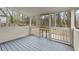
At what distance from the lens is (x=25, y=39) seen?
3.50 meters

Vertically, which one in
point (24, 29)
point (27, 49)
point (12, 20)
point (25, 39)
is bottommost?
point (27, 49)

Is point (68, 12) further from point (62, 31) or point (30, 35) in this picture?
point (30, 35)

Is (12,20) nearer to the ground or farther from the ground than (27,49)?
farther from the ground

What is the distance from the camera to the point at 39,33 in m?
3.71

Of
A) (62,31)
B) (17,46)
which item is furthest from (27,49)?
(62,31)

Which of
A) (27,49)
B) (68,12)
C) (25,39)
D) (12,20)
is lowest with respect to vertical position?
(27,49)

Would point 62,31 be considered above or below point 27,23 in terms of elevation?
below

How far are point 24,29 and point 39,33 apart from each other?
1.74ft

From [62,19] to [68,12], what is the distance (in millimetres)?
644
